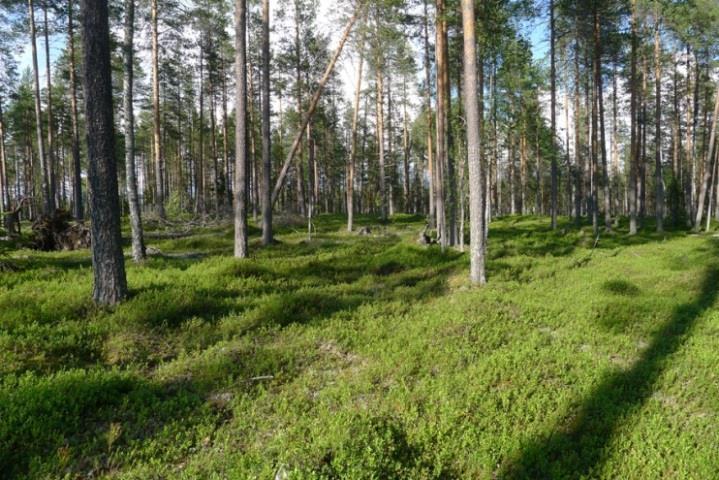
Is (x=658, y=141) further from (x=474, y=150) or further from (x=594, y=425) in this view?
(x=594, y=425)

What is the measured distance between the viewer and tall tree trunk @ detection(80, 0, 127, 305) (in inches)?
293

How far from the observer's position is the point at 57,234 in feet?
52.6

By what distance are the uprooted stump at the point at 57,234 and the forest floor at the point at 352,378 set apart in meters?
5.69

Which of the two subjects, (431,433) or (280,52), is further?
(280,52)

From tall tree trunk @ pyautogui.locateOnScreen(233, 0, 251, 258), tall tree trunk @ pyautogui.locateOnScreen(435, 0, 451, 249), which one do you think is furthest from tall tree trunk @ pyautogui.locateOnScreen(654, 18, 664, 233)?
tall tree trunk @ pyautogui.locateOnScreen(233, 0, 251, 258)

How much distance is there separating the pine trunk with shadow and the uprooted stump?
17.4 metres

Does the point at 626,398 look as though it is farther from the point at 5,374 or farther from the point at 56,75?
the point at 56,75

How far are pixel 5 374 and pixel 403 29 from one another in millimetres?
22872

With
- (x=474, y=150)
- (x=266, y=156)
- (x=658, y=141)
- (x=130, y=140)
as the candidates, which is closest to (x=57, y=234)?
(x=130, y=140)

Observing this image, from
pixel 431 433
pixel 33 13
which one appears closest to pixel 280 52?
pixel 33 13

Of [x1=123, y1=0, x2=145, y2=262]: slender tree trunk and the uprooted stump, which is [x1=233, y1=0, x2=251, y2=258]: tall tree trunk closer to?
[x1=123, y1=0, x2=145, y2=262]: slender tree trunk

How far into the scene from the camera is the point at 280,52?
28.4 meters

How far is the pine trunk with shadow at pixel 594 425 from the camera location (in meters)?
4.13

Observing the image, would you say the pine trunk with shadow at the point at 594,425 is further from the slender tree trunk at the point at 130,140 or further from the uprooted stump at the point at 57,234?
the uprooted stump at the point at 57,234
